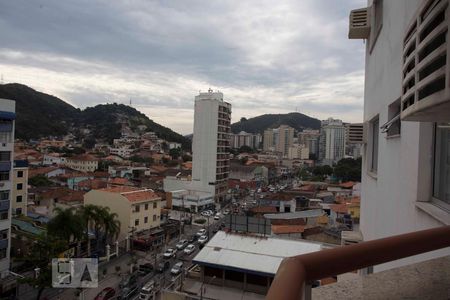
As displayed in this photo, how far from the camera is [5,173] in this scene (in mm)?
11562

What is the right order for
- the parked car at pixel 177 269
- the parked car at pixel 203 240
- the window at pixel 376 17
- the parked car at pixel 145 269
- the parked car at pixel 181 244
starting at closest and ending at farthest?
the window at pixel 376 17, the parked car at pixel 177 269, the parked car at pixel 145 269, the parked car at pixel 181 244, the parked car at pixel 203 240

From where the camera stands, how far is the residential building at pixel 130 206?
57.7ft

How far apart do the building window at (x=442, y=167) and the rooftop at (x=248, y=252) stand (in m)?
8.26

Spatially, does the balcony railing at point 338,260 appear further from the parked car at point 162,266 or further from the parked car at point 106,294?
the parked car at point 162,266

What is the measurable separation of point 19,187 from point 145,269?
27.7ft

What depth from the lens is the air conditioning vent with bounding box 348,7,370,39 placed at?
455 cm

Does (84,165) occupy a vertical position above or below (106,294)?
above

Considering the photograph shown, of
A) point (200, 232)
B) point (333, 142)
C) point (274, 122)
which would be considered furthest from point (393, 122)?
point (274, 122)

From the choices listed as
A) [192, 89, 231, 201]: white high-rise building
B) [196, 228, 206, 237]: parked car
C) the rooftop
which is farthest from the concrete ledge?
[192, 89, 231, 201]: white high-rise building

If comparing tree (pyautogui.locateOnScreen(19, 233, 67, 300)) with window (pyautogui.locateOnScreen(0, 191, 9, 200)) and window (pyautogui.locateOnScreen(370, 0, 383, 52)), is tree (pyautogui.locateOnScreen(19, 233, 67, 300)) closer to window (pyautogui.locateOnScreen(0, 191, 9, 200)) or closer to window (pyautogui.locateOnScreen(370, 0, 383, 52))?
window (pyautogui.locateOnScreen(0, 191, 9, 200))

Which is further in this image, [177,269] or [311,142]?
[311,142]

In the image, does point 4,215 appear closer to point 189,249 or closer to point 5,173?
point 5,173

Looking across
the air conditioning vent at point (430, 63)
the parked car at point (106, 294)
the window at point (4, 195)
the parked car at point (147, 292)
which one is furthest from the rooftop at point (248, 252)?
the air conditioning vent at point (430, 63)

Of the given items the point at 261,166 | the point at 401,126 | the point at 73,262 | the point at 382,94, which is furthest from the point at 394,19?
the point at 261,166
